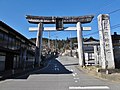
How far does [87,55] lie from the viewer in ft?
121

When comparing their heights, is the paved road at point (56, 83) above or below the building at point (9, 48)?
below

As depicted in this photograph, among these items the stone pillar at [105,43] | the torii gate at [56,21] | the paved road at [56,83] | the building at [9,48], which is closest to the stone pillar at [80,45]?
the torii gate at [56,21]

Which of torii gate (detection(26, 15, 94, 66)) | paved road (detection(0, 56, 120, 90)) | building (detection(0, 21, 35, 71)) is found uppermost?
torii gate (detection(26, 15, 94, 66))

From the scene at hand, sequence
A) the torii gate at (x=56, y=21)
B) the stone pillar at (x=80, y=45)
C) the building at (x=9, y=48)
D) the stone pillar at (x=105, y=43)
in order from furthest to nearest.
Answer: the torii gate at (x=56, y=21)
the stone pillar at (x=80, y=45)
the building at (x=9, y=48)
the stone pillar at (x=105, y=43)

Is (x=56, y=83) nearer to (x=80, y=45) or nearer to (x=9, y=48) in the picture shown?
(x=9, y=48)

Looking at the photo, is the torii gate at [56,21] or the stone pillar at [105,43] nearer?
the stone pillar at [105,43]

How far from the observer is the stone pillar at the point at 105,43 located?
19031 millimetres

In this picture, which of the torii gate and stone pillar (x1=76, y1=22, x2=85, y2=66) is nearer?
stone pillar (x1=76, y1=22, x2=85, y2=66)

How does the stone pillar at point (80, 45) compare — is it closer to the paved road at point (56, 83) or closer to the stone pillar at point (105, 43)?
the stone pillar at point (105, 43)

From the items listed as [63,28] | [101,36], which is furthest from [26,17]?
[101,36]

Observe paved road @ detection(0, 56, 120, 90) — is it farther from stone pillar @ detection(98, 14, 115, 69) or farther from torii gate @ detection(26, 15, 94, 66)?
torii gate @ detection(26, 15, 94, 66)

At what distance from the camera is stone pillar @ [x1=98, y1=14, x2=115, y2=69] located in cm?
1903

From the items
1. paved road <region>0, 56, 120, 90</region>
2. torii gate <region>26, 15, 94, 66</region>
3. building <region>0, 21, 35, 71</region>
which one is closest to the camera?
paved road <region>0, 56, 120, 90</region>

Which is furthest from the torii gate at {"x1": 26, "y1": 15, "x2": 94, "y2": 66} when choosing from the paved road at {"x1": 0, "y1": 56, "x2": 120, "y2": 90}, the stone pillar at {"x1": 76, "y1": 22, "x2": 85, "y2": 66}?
the paved road at {"x1": 0, "y1": 56, "x2": 120, "y2": 90}
